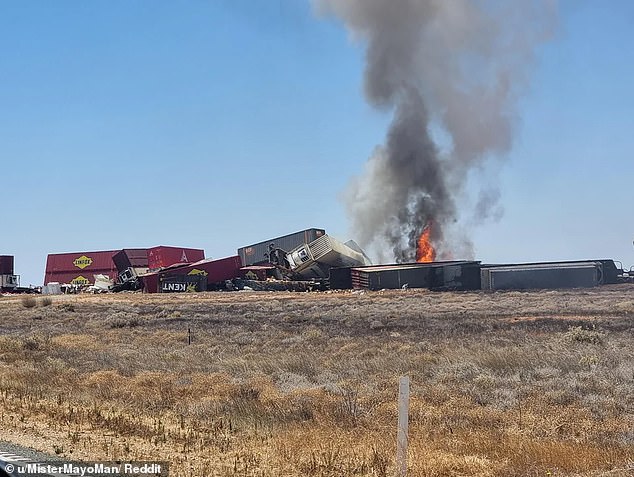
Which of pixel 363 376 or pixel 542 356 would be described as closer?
pixel 363 376

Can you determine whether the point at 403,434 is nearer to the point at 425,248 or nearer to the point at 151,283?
the point at 151,283

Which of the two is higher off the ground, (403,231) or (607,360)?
(403,231)

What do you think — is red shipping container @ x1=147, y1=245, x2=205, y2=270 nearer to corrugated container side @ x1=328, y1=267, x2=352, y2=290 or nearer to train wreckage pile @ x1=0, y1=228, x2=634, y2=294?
train wreckage pile @ x1=0, y1=228, x2=634, y2=294

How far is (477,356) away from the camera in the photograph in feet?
53.2

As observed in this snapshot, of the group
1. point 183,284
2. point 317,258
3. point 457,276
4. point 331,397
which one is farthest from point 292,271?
point 331,397

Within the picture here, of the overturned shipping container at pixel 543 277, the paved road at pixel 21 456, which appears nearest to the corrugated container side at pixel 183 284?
the overturned shipping container at pixel 543 277

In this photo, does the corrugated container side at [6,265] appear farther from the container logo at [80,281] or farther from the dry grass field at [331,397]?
the dry grass field at [331,397]

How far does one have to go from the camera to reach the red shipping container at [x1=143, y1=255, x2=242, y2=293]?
64.4 metres

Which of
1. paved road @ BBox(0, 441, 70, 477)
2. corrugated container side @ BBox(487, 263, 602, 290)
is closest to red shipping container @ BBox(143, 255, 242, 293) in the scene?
corrugated container side @ BBox(487, 263, 602, 290)

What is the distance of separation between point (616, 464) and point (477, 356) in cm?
863

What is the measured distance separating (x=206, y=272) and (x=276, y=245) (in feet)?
27.4

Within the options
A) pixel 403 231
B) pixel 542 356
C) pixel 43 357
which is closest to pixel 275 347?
pixel 43 357

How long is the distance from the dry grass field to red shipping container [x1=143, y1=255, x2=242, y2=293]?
37723 mm

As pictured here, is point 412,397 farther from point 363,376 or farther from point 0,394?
point 0,394
